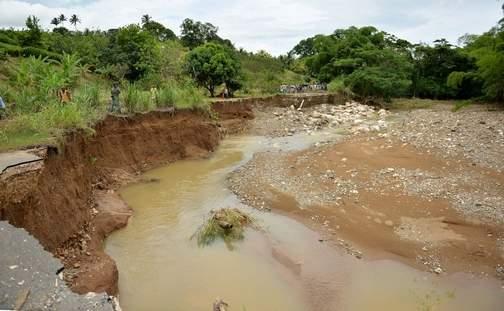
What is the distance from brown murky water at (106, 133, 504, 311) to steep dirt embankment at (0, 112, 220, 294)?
632mm

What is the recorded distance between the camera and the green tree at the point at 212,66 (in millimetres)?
24625

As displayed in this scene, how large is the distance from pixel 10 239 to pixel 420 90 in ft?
119

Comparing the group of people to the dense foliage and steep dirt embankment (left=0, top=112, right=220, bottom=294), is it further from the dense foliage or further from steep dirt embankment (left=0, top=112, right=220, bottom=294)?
A: steep dirt embankment (left=0, top=112, right=220, bottom=294)

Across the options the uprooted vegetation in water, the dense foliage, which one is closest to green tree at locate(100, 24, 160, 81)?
the dense foliage

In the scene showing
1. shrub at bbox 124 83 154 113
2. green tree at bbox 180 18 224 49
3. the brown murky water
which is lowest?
the brown murky water

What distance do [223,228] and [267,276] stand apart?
75.3 inches

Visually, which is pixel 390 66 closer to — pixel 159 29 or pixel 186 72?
pixel 186 72

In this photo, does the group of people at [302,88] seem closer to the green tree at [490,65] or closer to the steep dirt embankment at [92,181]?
the green tree at [490,65]

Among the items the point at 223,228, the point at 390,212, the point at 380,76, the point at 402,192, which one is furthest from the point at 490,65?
the point at 223,228

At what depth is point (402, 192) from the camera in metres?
11.5

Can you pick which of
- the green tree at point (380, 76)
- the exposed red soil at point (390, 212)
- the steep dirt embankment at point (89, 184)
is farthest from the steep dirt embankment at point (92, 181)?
the green tree at point (380, 76)

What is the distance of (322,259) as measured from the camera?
27.7 ft

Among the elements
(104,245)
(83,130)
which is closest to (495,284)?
(104,245)

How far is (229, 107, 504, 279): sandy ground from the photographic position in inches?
342
